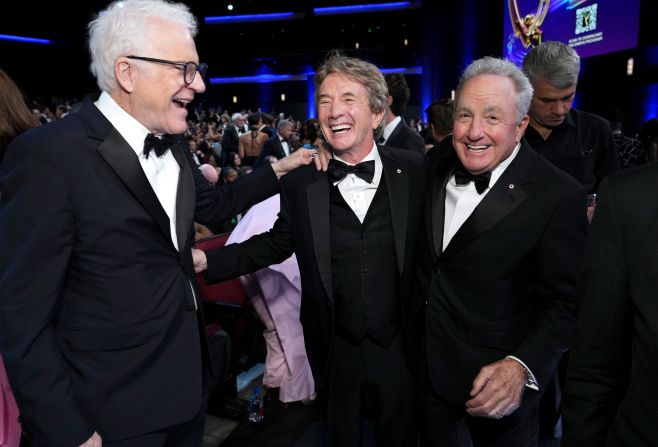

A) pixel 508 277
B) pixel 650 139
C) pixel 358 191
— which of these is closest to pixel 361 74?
pixel 358 191

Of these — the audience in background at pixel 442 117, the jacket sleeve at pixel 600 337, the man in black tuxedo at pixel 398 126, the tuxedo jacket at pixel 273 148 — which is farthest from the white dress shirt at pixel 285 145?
the jacket sleeve at pixel 600 337

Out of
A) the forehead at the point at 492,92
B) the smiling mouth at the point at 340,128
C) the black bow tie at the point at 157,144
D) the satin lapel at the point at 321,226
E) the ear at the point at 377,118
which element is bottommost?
the satin lapel at the point at 321,226

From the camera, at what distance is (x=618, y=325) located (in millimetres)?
933

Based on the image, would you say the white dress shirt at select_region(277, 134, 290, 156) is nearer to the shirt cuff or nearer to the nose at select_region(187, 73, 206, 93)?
the nose at select_region(187, 73, 206, 93)

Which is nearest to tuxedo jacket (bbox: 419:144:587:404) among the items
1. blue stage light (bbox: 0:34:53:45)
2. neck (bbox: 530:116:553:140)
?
neck (bbox: 530:116:553:140)

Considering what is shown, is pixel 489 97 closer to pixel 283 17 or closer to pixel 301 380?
pixel 301 380

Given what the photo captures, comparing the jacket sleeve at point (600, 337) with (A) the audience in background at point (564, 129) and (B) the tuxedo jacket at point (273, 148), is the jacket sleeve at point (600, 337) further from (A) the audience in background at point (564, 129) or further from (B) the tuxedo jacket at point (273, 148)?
(B) the tuxedo jacket at point (273, 148)

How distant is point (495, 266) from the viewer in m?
1.63

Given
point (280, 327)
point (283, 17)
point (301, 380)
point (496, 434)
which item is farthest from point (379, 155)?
point (283, 17)

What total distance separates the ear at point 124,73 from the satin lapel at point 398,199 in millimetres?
1004

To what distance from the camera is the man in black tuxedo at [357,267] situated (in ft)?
6.14

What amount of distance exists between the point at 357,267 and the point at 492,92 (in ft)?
2.68

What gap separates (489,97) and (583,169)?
118 centimetres

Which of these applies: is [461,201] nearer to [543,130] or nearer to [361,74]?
[361,74]
